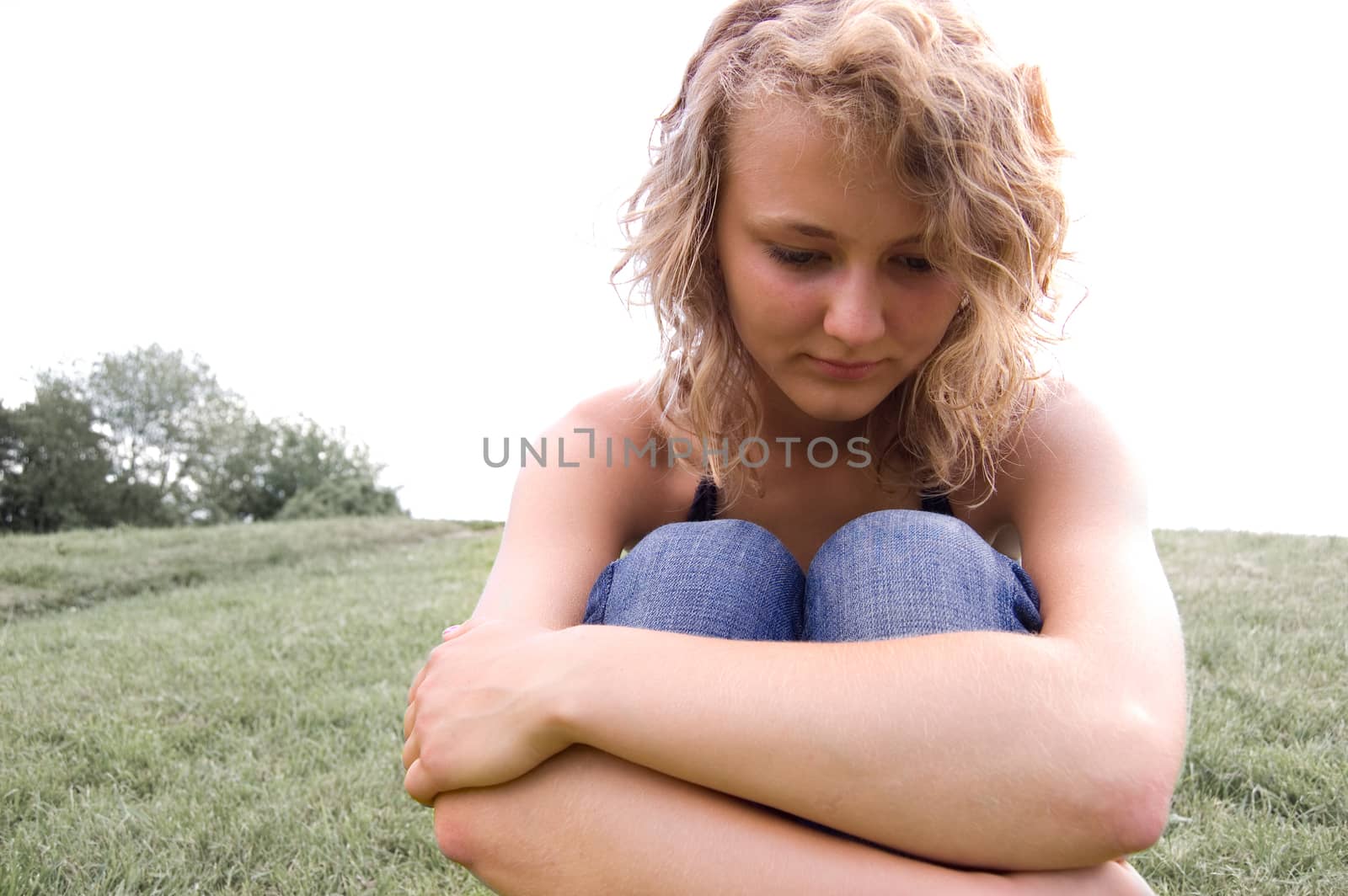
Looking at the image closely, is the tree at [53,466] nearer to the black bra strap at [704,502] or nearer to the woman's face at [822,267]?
the black bra strap at [704,502]

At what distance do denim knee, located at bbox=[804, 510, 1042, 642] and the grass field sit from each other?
828mm

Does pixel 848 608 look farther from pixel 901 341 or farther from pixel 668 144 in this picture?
pixel 668 144

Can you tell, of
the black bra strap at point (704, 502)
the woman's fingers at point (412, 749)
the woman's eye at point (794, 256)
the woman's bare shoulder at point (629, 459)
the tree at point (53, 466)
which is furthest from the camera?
the tree at point (53, 466)

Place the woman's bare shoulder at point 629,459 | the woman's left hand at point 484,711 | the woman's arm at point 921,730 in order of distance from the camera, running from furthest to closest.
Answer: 1. the woman's bare shoulder at point 629,459
2. the woman's left hand at point 484,711
3. the woman's arm at point 921,730

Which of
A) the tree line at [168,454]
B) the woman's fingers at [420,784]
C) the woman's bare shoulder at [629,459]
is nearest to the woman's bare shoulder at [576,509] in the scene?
the woman's bare shoulder at [629,459]

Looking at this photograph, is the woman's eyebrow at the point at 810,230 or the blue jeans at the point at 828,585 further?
the woman's eyebrow at the point at 810,230

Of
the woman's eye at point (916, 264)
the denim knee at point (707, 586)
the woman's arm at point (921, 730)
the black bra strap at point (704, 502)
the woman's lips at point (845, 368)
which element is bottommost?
the woman's arm at point (921, 730)

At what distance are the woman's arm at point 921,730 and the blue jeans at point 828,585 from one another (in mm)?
103

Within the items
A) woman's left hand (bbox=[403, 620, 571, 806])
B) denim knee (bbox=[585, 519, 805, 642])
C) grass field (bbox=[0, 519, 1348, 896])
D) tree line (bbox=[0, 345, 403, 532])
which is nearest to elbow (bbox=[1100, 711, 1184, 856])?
denim knee (bbox=[585, 519, 805, 642])

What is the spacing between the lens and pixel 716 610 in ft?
4.15

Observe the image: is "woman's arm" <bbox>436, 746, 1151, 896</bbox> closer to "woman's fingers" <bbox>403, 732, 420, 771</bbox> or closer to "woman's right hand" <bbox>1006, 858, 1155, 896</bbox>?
"woman's right hand" <bbox>1006, 858, 1155, 896</bbox>

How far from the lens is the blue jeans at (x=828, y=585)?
1.20m

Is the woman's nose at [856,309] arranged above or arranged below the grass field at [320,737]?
above

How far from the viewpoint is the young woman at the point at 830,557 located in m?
1.02
